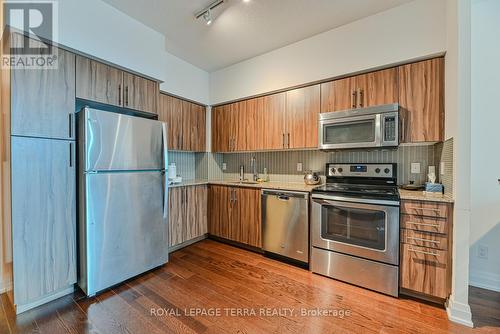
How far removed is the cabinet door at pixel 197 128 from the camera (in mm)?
3430

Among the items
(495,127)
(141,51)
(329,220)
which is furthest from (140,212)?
(495,127)

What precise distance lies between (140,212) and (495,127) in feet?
11.8

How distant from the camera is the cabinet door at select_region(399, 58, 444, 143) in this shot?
6.53ft

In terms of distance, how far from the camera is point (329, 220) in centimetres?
228

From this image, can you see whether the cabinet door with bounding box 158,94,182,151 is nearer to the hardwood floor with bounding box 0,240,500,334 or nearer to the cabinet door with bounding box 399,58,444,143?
the hardwood floor with bounding box 0,240,500,334

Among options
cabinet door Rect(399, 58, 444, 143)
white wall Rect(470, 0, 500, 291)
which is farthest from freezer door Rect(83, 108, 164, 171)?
white wall Rect(470, 0, 500, 291)

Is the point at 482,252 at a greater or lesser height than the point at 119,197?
lesser

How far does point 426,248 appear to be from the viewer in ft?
5.93

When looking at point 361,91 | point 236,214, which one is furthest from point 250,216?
point 361,91

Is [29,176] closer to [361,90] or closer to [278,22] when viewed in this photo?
[278,22]

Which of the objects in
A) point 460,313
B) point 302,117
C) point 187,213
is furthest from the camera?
point 187,213

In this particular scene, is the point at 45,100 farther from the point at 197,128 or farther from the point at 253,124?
the point at 253,124

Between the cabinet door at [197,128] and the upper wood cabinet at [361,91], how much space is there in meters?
2.01

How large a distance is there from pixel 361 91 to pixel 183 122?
2.46 meters
